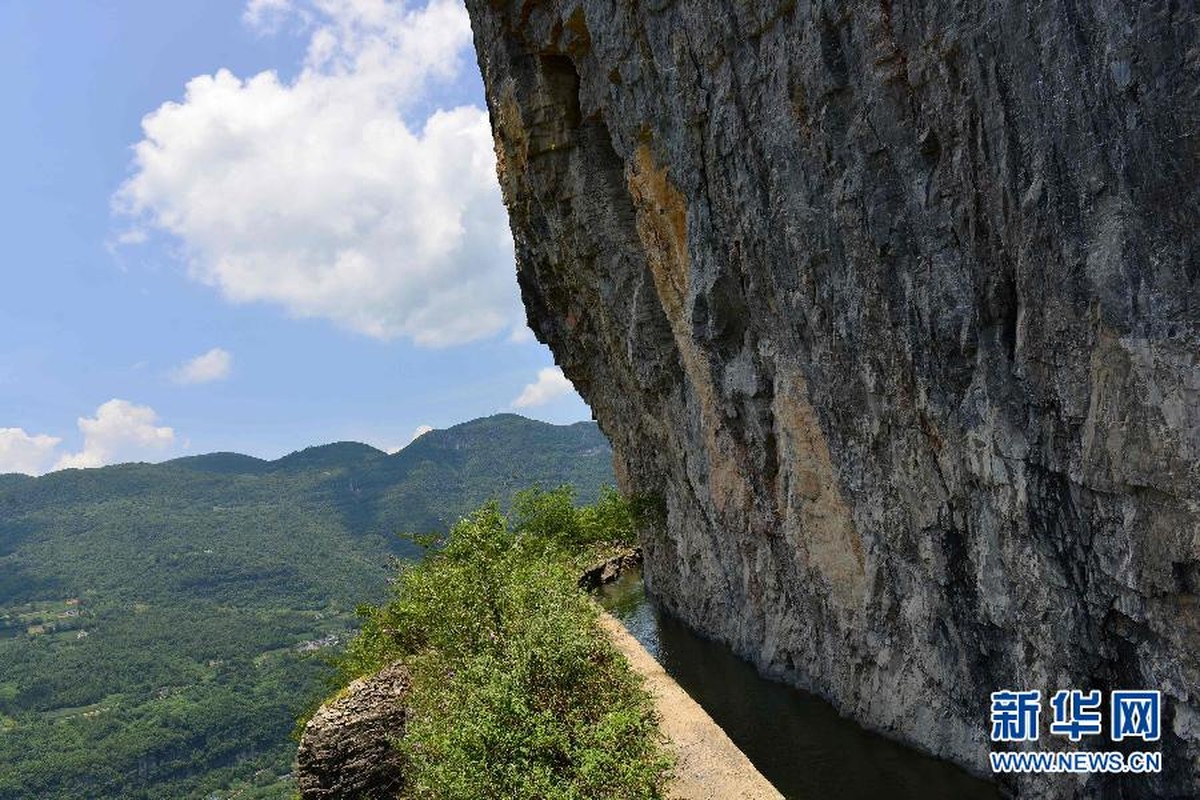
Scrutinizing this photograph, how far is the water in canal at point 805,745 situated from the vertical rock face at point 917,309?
2.85 ft

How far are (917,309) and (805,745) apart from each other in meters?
15.3

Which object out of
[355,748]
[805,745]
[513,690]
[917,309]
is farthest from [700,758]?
[917,309]

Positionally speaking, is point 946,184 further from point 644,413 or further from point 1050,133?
point 644,413

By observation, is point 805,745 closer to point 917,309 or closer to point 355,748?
point 355,748

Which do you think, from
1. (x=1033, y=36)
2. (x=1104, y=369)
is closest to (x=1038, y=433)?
(x=1104, y=369)

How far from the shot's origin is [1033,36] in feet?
45.3

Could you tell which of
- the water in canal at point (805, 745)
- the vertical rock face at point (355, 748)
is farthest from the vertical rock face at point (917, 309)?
the vertical rock face at point (355, 748)

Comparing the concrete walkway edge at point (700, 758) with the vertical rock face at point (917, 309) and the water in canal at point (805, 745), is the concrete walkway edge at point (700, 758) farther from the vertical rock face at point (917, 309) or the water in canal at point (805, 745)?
the vertical rock face at point (917, 309)

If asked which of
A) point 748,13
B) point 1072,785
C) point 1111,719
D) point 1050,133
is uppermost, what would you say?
point 748,13

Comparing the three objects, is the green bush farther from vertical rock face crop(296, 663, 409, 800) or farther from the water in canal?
the water in canal

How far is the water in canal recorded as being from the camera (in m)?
21.5

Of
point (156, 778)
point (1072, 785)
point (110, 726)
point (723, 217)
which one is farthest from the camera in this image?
point (110, 726)

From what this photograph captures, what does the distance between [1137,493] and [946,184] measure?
25.5ft

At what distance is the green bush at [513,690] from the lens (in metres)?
13.6
